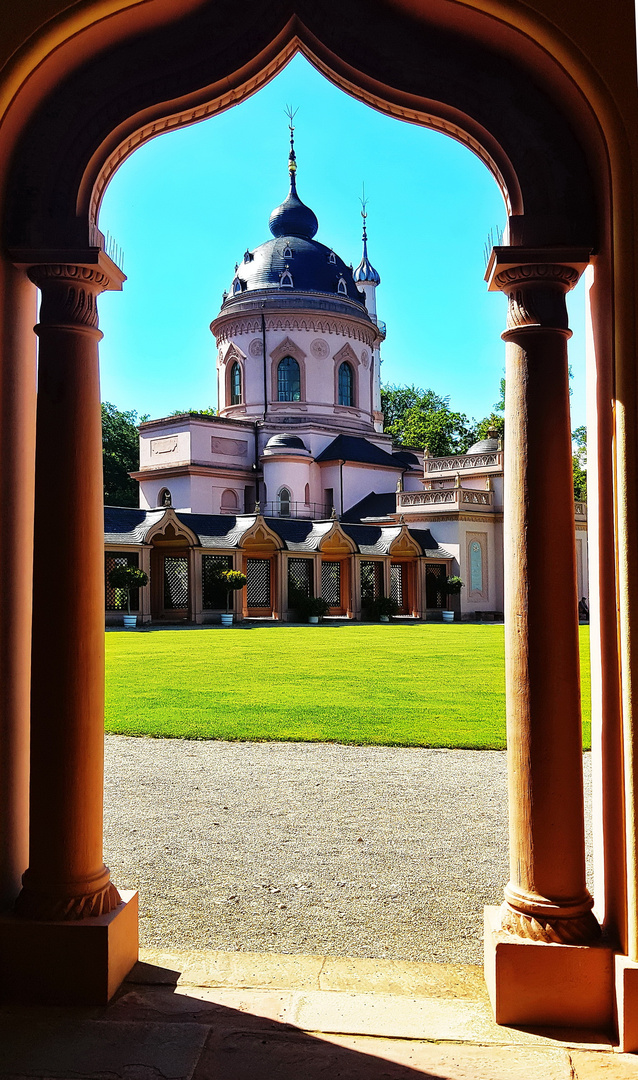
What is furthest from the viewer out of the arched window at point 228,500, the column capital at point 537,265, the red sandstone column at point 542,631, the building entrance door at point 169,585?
the arched window at point 228,500

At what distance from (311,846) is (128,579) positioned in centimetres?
2779

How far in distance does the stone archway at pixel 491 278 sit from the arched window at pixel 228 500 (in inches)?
1870

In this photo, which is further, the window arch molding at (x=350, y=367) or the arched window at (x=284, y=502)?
the window arch molding at (x=350, y=367)

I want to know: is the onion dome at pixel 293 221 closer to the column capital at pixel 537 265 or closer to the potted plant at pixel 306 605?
the potted plant at pixel 306 605

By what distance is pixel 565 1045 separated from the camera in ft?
11.6

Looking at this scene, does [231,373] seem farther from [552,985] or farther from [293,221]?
[552,985]

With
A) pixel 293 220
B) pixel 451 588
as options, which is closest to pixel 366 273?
pixel 293 220

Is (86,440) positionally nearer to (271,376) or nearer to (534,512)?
(534,512)

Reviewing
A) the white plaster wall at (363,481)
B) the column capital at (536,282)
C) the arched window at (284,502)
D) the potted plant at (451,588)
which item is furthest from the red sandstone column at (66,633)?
the white plaster wall at (363,481)

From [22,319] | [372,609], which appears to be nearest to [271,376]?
[372,609]

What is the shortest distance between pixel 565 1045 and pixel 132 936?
2.04 m

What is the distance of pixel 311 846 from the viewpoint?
258 inches

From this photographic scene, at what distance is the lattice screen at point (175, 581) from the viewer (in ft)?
123

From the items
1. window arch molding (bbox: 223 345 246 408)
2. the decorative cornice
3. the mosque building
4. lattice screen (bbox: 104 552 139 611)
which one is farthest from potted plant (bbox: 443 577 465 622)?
window arch molding (bbox: 223 345 246 408)
